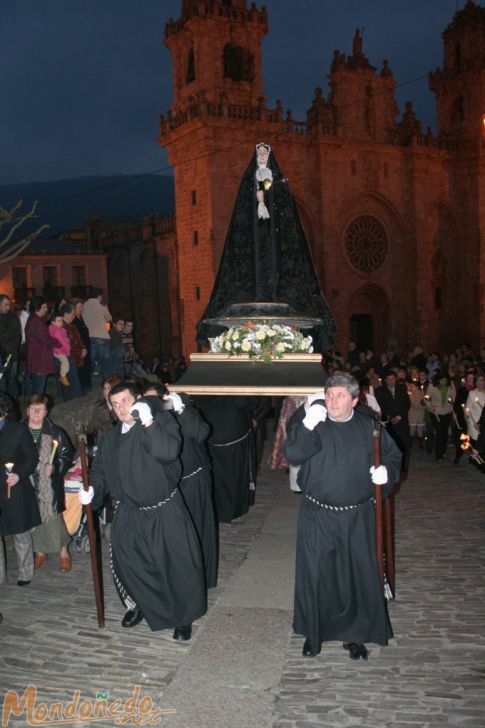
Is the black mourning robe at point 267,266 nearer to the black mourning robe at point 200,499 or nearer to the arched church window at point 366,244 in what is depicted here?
the black mourning robe at point 200,499

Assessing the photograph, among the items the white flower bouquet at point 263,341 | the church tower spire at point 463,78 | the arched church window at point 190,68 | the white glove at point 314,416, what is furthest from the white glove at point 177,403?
the church tower spire at point 463,78

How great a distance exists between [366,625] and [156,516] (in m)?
1.92

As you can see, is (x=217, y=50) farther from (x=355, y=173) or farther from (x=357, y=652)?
(x=357, y=652)

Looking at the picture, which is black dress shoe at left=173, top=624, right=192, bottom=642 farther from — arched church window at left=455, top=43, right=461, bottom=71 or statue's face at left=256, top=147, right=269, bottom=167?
arched church window at left=455, top=43, right=461, bottom=71

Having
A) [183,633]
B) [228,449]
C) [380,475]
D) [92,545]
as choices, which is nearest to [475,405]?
[228,449]

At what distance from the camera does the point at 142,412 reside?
221 inches

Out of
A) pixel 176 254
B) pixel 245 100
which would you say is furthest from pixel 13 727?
pixel 176 254

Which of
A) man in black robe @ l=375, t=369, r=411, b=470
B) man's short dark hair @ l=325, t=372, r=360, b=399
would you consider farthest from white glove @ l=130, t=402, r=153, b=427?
man in black robe @ l=375, t=369, r=411, b=470

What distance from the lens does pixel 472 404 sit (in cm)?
1147

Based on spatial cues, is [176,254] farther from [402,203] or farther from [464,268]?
[464,268]

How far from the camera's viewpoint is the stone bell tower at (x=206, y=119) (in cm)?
2828

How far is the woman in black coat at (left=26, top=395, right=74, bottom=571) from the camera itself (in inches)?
291

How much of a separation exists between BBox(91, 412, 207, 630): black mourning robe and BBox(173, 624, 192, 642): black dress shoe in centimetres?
6

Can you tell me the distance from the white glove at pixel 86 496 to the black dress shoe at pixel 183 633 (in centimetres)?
134
